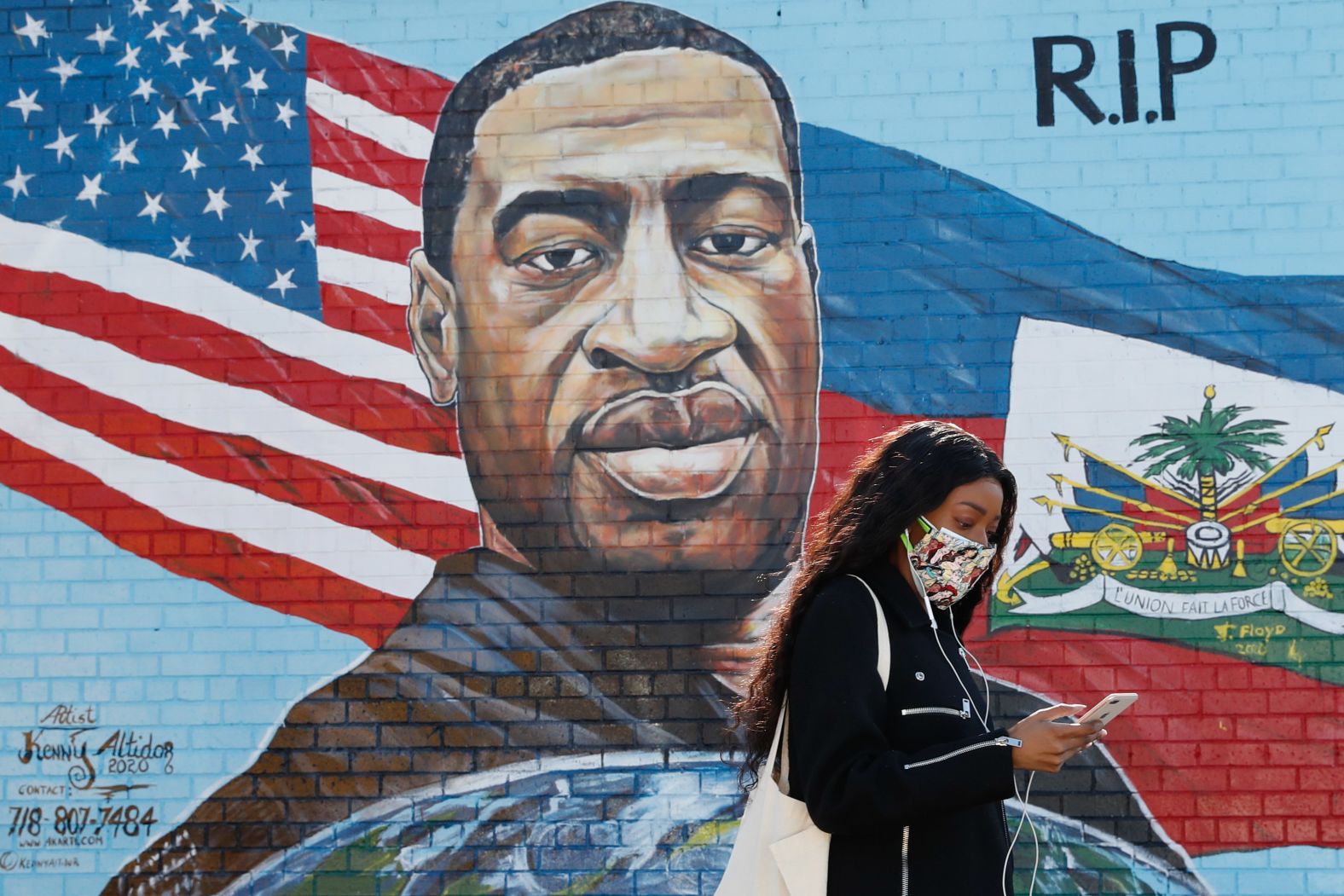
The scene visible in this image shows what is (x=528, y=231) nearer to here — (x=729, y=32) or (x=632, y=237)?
(x=632, y=237)

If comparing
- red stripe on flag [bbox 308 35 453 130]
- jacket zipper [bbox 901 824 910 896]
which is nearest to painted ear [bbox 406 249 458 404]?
red stripe on flag [bbox 308 35 453 130]

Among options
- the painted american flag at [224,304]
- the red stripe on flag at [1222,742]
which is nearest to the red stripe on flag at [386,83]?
the painted american flag at [224,304]

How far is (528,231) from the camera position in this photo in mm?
6121

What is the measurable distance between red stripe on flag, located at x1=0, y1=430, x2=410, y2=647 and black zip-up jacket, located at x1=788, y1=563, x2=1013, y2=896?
340 cm

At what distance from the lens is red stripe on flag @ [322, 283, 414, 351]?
20.1 ft

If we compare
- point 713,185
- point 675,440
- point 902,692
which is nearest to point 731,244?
point 713,185

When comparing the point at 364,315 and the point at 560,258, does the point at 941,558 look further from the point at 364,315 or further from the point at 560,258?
the point at 364,315

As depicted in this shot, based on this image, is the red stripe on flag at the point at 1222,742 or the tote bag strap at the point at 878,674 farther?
the red stripe on flag at the point at 1222,742

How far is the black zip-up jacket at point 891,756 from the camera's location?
2.78 metres

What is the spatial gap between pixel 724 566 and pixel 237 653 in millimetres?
2029

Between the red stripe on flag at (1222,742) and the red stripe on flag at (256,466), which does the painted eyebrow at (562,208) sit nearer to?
the red stripe on flag at (256,466)

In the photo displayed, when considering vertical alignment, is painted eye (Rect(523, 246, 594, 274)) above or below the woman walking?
above

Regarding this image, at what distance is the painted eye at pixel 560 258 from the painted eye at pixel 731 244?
46 cm

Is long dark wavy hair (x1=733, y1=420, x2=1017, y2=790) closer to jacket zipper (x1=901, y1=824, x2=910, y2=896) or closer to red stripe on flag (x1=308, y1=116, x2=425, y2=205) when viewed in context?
jacket zipper (x1=901, y1=824, x2=910, y2=896)
